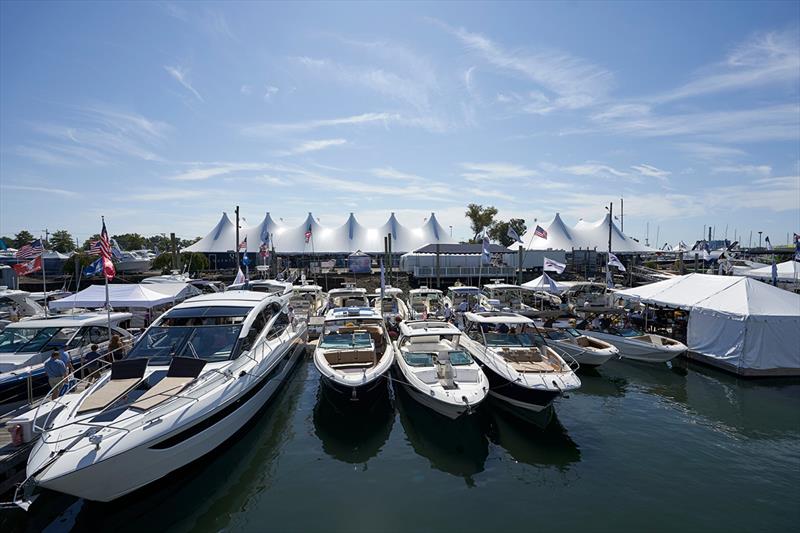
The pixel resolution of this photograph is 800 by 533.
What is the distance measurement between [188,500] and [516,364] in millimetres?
8806

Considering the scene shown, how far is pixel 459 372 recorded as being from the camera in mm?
11336

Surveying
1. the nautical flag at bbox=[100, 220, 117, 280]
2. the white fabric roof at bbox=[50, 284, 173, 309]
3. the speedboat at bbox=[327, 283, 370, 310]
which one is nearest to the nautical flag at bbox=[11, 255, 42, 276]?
the white fabric roof at bbox=[50, 284, 173, 309]

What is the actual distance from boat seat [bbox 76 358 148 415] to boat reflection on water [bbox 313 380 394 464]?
14.9ft

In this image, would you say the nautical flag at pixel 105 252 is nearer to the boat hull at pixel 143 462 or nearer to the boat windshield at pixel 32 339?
the boat windshield at pixel 32 339

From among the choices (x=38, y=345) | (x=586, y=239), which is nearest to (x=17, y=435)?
(x=38, y=345)

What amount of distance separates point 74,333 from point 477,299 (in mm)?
19511

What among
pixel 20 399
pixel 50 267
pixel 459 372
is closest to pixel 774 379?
pixel 459 372

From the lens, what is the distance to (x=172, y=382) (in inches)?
350

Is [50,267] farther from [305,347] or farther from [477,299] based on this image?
[477,299]

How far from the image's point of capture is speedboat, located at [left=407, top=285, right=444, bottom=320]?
2285 centimetres

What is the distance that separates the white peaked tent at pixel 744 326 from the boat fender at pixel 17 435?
21.3 m

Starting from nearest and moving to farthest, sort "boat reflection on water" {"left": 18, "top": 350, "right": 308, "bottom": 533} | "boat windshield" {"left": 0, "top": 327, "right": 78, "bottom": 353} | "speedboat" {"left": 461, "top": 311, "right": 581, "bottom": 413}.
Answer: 1. "boat reflection on water" {"left": 18, "top": 350, "right": 308, "bottom": 533}
2. "speedboat" {"left": 461, "top": 311, "right": 581, "bottom": 413}
3. "boat windshield" {"left": 0, "top": 327, "right": 78, "bottom": 353}

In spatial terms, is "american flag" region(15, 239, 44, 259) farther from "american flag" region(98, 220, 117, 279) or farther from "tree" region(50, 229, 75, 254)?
"tree" region(50, 229, 75, 254)

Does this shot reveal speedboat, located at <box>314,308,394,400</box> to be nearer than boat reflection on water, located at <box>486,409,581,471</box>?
No
